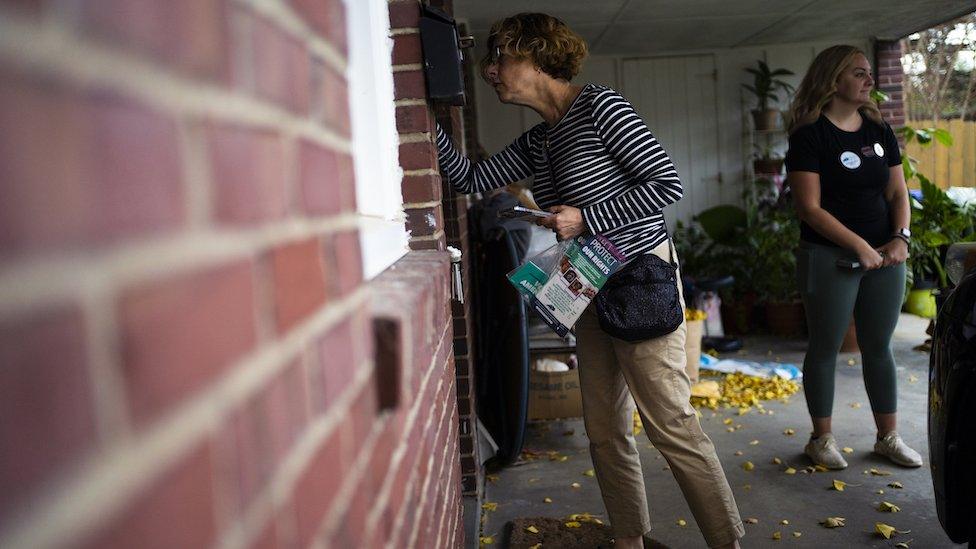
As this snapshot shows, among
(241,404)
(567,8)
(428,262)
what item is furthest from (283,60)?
(567,8)

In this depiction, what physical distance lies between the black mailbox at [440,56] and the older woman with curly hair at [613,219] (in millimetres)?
346

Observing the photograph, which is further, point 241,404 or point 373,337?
point 373,337

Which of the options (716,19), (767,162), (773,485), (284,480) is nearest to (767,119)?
(767,162)

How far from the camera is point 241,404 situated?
1.92ft

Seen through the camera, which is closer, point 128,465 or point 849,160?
point 128,465

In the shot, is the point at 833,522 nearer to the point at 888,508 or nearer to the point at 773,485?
the point at 888,508

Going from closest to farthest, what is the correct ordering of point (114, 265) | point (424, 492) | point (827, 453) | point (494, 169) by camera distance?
point (114, 265) → point (424, 492) → point (494, 169) → point (827, 453)

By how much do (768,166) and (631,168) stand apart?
23.4ft

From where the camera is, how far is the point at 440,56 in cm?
247

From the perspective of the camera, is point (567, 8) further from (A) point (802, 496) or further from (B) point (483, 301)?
(A) point (802, 496)

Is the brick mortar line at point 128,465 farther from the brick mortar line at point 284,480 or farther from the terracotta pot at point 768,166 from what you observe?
the terracotta pot at point 768,166

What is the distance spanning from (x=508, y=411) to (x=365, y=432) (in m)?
3.22

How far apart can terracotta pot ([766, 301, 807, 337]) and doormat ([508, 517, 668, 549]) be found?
5072 mm

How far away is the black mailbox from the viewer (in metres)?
2.45
